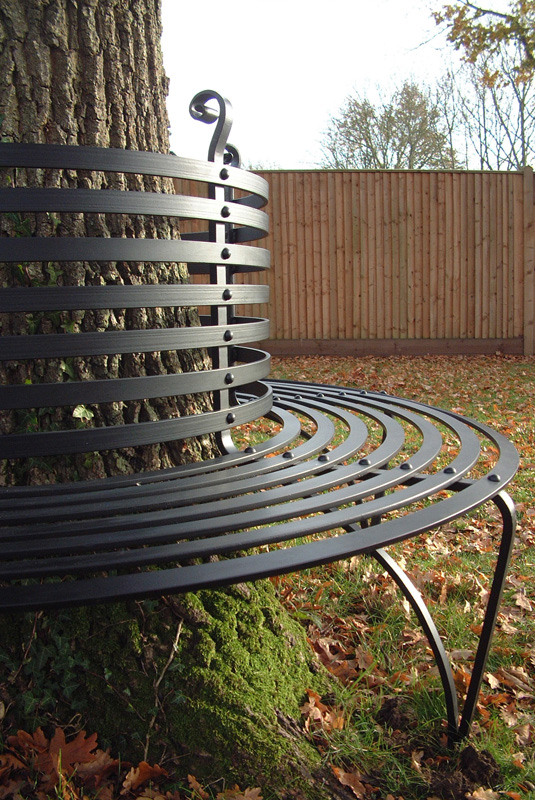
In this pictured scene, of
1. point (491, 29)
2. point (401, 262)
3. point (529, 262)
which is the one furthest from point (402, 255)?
point (491, 29)

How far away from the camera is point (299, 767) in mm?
1478

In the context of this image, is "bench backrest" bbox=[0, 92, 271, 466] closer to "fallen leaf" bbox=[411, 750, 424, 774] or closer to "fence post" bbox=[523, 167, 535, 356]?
"fallen leaf" bbox=[411, 750, 424, 774]

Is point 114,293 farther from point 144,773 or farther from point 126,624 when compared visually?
point 144,773

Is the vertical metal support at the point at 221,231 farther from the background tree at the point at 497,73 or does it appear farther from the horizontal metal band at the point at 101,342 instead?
the background tree at the point at 497,73

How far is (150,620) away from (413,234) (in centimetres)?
902

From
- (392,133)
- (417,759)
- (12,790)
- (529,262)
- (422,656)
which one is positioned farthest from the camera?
(392,133)

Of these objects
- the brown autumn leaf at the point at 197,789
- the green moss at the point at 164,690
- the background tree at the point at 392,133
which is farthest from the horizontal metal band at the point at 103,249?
the background tree at the point at 392,133

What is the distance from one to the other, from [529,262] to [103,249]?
9.67 m

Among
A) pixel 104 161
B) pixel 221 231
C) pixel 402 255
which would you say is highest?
pixel 402 255

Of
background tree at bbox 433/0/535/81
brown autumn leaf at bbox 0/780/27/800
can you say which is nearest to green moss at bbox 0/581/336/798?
brown autumn leaf at bbox 0/780/27/800

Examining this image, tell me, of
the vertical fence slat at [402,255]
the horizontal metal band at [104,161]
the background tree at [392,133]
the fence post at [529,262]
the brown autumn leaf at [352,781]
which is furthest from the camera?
the background tree at [392,133]

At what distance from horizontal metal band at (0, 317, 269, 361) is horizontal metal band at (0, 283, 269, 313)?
0.20ft

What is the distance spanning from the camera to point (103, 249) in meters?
1.40

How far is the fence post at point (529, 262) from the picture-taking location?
979 centimetres
